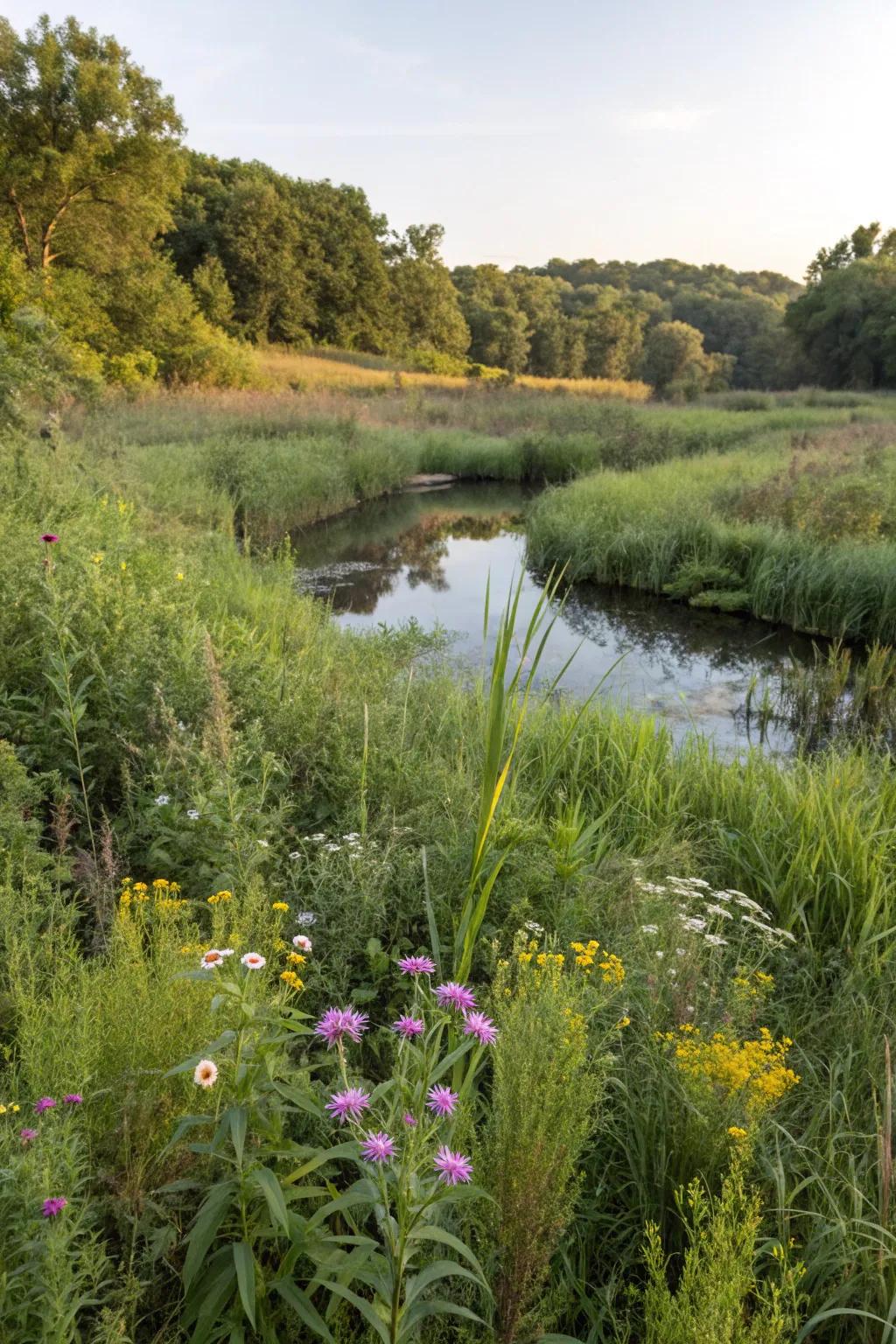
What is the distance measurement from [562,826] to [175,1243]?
182 cm

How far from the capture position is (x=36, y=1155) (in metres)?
1.15

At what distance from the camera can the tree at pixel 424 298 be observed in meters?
42.2

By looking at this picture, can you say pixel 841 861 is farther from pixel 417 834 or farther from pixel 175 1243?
pixel 175 1243

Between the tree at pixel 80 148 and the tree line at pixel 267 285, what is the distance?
46 mm

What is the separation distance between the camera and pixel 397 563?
10805 millimetres

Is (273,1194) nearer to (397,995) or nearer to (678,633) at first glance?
(397,995)

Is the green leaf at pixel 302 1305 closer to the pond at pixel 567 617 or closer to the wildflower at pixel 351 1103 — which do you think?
the wildflower at pixel 351 1103

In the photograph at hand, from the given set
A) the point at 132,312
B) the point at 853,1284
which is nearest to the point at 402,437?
the point at 132,312

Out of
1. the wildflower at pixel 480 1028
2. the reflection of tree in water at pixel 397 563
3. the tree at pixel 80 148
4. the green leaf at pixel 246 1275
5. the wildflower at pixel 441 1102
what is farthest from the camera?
the tree at pixel 80 148

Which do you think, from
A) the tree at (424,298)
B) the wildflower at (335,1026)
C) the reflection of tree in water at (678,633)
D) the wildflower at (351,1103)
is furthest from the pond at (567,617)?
the tree at (424,298)

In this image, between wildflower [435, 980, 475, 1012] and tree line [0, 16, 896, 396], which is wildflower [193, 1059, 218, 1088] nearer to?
wildflower [435, 980, 475, 1012]

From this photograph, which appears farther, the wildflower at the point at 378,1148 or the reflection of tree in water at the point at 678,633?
the reflection of tree in water at the point at 678,633

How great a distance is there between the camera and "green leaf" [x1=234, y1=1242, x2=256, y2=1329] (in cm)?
109

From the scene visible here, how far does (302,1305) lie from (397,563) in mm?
9889
